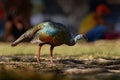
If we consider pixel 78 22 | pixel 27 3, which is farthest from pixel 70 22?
pixel 27 3

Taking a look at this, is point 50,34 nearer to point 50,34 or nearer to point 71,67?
point 50,34

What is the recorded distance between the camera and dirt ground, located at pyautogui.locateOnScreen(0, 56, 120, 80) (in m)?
8.63

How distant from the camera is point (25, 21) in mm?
19828

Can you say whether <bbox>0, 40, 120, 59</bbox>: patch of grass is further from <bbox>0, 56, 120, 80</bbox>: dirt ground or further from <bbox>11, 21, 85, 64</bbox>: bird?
<bbox>11, 21, 85, 64</bbox>: bird

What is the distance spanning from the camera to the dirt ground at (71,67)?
340 inches

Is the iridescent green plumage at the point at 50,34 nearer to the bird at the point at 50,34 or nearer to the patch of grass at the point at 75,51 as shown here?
the bird at the point at 50,34

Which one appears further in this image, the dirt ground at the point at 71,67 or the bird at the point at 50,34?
the bird at the point at 50,34

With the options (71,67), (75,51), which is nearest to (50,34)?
(71,67)

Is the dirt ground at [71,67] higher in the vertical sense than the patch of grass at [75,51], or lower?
lower

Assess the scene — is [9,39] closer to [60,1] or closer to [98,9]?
[98,9]

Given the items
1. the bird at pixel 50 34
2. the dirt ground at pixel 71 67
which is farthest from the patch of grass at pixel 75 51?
the bird at pixel 50 34

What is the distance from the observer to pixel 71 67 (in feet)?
32.4

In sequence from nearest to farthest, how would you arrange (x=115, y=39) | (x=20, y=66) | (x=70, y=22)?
1. (x=20, y=66)
2. (x=115, y=39)
3. (x=70, y=22)

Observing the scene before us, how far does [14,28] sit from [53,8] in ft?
15.4
